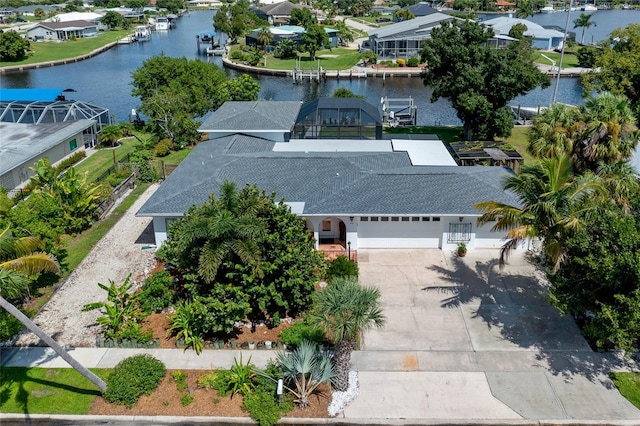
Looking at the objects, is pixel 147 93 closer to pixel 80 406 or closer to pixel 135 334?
pixel 135 334

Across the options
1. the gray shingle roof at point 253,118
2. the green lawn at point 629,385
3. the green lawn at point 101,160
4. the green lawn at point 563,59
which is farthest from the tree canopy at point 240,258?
the green lawn at point 563,59

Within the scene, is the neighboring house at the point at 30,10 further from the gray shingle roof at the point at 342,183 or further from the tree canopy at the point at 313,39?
the gray shingle roof at the point at 342,183

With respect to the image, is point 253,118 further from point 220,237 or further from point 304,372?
point 304,372

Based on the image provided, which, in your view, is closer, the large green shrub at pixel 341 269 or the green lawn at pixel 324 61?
the large green shrub at pixel 341 269

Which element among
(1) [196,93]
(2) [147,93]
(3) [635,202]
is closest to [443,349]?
(3) [635,202]

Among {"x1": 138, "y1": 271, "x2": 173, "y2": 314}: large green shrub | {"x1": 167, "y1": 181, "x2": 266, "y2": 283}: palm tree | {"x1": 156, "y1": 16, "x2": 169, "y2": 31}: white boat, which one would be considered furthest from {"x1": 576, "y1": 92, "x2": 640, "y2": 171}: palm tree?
{"x1": 156, "y1": 16, "x2": 169, "y2": 31}: white boat

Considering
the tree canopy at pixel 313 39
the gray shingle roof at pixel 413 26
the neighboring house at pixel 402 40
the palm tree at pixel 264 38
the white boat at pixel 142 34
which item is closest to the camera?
the gray shingle roof at pixel 413 26
